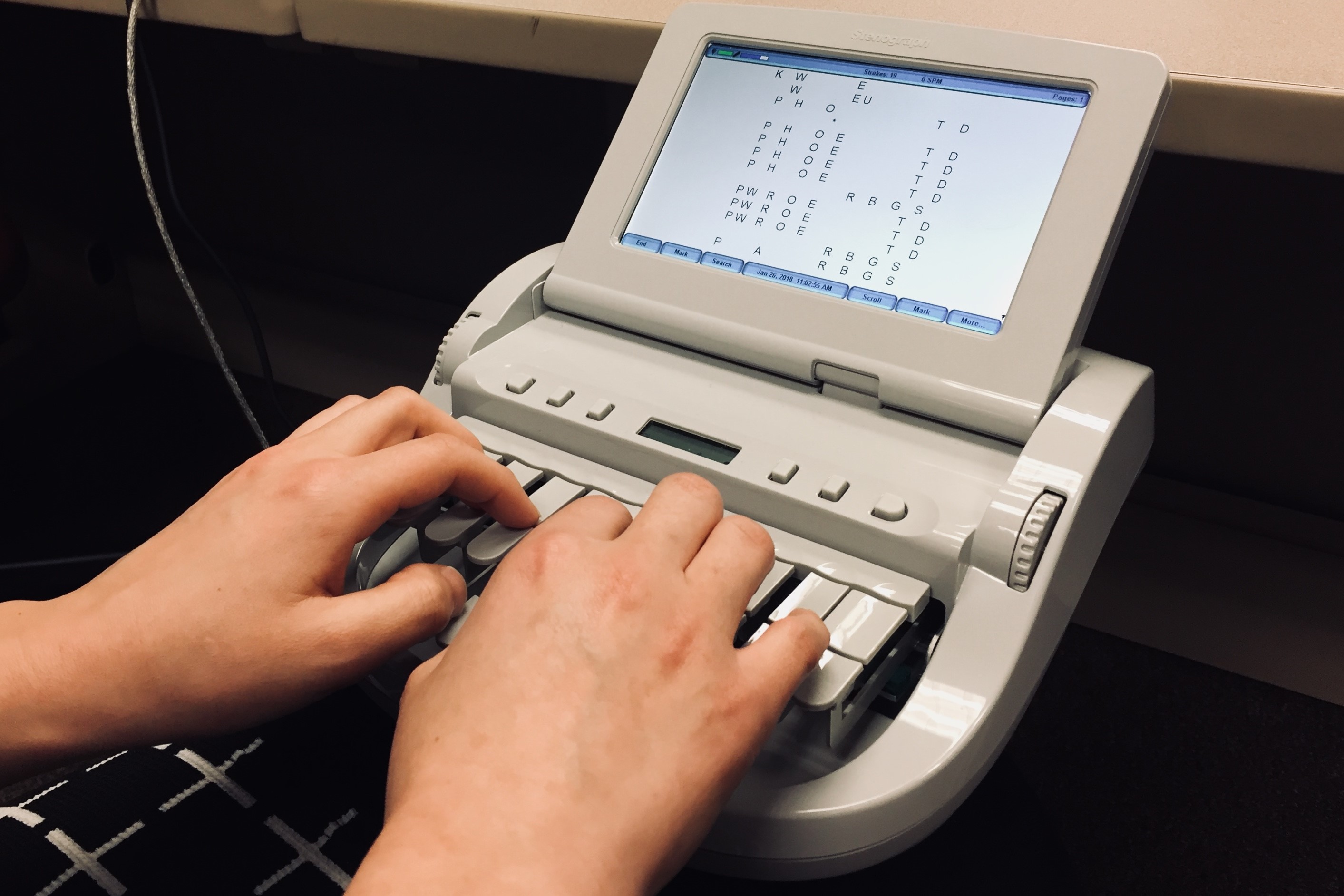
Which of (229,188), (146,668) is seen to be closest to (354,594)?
(146,668)

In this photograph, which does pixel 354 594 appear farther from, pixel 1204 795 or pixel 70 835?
pixel 1204 795

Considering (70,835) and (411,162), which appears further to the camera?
(411,162)

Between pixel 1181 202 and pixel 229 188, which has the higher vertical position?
Result: pixel 1181 202

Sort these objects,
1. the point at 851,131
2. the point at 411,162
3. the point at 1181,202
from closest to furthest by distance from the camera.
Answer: the point at 851,131, the point at 1181,202, the point at 411,162

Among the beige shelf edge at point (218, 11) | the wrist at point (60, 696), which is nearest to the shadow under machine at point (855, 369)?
Answer: the wrist at point (60, 696)

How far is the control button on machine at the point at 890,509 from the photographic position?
426 mm

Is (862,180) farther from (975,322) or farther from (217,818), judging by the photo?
(217,818)

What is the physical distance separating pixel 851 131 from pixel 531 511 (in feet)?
0.86

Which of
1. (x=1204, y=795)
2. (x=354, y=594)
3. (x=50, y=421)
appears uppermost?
(x=354, y=594)

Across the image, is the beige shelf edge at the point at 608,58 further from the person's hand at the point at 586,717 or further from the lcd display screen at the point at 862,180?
the person's hand at the point at 586,717

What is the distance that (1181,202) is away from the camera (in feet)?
2.81

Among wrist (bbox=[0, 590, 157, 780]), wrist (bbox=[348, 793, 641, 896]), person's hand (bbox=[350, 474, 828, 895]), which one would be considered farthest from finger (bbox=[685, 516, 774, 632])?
wrist (bbox=[0, 590, 157, 780])

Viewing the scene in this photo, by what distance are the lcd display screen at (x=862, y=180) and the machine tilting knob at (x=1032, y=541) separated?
0.10 meters

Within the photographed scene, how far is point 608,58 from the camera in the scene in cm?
61
